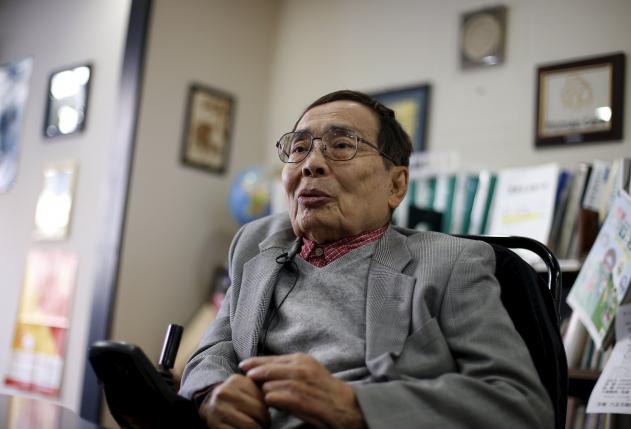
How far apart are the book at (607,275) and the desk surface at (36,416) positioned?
4.03 ft

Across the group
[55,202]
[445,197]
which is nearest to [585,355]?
[445,197]

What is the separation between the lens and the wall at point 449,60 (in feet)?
8.48

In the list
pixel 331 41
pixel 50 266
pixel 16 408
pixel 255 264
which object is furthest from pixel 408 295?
pixel 50 266

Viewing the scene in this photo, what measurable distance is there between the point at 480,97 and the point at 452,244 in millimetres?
1824

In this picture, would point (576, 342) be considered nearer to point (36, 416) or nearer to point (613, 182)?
point (613, 182)

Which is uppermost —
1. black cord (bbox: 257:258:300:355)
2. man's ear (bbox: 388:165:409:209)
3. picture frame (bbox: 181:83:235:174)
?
picture frame (bbox: 181:83:235:174)

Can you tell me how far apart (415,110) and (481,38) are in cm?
42

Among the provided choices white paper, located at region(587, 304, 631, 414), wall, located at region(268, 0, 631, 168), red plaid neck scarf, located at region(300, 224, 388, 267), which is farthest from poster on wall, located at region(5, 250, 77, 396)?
white paper, located at region(587, 304, 631, 414)

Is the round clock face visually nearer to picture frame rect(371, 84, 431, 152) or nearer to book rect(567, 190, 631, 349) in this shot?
picture frame rect(371, 84, 431, 152)

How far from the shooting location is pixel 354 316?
1.16 metres

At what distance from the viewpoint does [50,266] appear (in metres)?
3.54

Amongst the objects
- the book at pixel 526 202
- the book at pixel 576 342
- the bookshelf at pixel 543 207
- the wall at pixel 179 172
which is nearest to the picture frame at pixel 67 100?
the wall at pixel 179 172

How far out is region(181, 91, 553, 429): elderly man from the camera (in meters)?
0.94

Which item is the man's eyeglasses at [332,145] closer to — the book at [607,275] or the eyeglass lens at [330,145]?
the eyeglass lens at [330,145]
